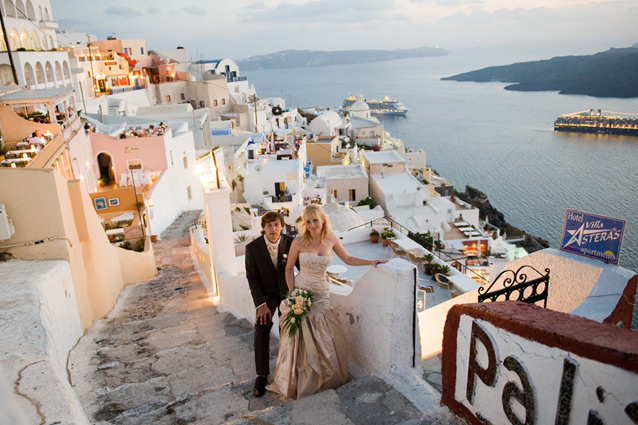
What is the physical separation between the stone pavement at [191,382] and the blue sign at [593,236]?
3370 mm

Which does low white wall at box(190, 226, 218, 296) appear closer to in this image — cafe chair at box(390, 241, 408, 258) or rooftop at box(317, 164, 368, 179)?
cafe chair at box(390, 241, 408, 258)

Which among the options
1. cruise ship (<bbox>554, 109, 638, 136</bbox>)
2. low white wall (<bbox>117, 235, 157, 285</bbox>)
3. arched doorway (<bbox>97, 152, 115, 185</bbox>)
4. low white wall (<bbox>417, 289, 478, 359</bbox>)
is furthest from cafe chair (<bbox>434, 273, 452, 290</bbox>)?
cruise ship (<bbox>554, 109, 638, 136</bbox>)

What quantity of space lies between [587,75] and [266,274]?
15349 cm

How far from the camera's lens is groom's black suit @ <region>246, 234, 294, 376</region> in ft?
14.4

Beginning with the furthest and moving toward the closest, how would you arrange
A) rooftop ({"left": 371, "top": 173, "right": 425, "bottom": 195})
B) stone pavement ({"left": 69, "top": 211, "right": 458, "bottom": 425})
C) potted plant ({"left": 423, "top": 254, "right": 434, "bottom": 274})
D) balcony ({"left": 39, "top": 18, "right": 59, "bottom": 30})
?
rooftop ({"left": 371, "top": 173, "right": 425, "bottom": 195})
balcony ({"left": 39, "top": 18, "right": 59, "bottom": 30})
potted plant ({"left": 423, "top": 254, "right": 434, "bottom": 274})
stone pavement ({"left": 69, "top": 211, "right": 458, "bottom": 425})

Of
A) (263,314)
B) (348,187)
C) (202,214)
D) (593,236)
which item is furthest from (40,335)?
(348,187)

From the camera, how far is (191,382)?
15.1 feet

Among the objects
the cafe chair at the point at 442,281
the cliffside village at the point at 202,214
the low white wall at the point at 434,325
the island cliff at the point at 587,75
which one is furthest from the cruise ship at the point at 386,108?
the low white wall at the point at 434,325

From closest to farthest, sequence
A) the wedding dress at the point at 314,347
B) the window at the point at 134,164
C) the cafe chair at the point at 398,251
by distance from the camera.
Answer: the wedding dress at the point at 314,347, the cafe chair at the point at 398,251, the window at the point at 134,164

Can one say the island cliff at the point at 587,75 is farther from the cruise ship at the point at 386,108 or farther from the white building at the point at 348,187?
the white building at the point at 348,187

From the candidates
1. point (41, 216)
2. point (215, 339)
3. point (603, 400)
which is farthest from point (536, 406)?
point (41, 216)

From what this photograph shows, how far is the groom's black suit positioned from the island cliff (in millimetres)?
127582

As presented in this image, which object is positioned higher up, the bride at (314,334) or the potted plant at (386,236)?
the bride at (314,334)

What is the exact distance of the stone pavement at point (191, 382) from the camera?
325cm
